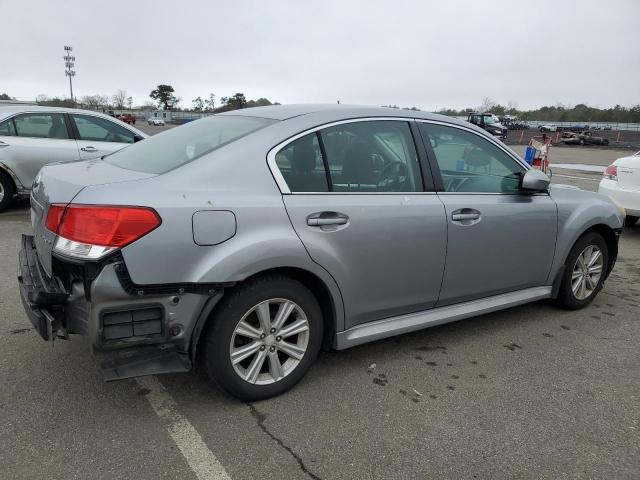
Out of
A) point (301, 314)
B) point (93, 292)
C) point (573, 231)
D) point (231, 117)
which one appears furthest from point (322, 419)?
point (573, 231)

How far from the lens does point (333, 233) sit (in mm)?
2932

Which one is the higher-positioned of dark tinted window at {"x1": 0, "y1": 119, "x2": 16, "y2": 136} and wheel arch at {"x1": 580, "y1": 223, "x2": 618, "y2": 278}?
dark tinted window at {"x1": 0, "y1": 119, "x2": 16, "y2": 136}

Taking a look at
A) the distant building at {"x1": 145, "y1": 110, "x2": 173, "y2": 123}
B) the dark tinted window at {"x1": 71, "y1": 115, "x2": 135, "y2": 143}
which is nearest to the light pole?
the distant building at {"x1": 145, "y1": 110, "x2": 173, "y2": 123}

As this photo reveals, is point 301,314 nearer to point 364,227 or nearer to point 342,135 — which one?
point 364,227

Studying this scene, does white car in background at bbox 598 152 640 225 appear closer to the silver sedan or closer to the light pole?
the silver sedan

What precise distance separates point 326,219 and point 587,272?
2786 mm

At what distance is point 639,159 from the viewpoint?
735cm

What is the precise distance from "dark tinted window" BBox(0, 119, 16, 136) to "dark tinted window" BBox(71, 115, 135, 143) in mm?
822

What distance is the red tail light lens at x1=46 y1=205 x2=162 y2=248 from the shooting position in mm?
2400

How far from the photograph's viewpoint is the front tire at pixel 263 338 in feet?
8.82

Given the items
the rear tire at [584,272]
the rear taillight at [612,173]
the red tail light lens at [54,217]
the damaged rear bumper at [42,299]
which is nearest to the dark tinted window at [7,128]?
the damaged rear bumper at [42,299]

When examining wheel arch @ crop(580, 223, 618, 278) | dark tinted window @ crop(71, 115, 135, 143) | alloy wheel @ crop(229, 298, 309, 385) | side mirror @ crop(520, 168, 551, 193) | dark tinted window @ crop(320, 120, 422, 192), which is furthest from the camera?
dark tinted window @ crop(71, 115, 135, 143)

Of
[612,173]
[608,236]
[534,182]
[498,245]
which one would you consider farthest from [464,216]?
[612,173]

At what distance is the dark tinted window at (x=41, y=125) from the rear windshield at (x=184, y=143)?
5028 millimetres
